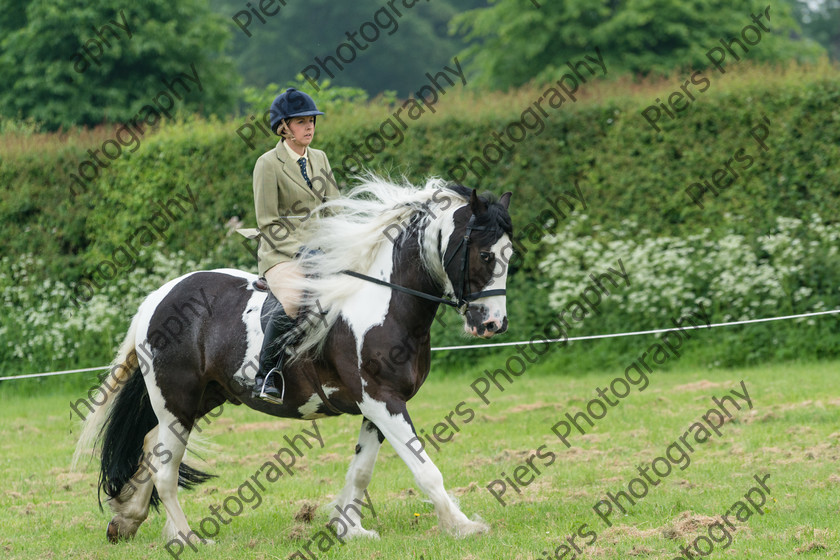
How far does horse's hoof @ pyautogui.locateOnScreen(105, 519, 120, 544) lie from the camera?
6777 mm

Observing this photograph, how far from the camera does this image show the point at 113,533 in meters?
6.78

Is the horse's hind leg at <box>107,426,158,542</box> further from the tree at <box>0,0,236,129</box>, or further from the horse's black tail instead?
the tree at <box>0,0,236,129</box>

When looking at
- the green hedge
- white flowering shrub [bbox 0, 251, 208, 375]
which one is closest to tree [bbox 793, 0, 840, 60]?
the green hedge

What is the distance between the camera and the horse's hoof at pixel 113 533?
22.2ft

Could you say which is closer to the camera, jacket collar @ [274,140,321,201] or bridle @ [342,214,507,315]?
bridle @ [342,214,507,315]

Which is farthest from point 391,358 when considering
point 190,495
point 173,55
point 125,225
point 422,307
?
point 173,55

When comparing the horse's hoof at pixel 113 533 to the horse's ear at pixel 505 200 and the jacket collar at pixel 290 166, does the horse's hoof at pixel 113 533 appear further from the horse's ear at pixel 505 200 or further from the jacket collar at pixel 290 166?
the horse's ear at pixel 505 200

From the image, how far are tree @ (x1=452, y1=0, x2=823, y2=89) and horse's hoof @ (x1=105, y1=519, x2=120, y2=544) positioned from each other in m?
19.7

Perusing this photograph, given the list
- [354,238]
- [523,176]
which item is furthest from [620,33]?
[354,238]

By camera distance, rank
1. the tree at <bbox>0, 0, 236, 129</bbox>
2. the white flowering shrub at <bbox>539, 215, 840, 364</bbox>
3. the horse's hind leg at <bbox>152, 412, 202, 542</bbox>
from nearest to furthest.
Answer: the horse's hind leg at <bbox>152, 412, 202, 542</bbox> → the white flowering shrub at <bbox>539, 215, 840, 364</bbox> → the tree at <bbox>0, 0, 236, 129</bbox>

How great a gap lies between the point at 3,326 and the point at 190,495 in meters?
8.67

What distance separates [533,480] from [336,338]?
8.27 ft

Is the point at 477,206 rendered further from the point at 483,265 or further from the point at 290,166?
the point at 290,166

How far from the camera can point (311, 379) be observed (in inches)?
A: 250
